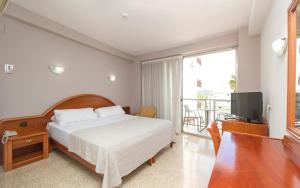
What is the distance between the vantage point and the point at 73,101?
316 cm

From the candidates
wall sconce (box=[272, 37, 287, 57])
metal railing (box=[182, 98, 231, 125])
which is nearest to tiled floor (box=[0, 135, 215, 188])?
wall sconce (box=[272, 37, 287, 57])

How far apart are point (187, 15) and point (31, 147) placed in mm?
3824

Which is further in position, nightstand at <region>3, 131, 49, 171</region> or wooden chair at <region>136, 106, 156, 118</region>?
wooden chair at <region>136, 106, 156, 118</region>

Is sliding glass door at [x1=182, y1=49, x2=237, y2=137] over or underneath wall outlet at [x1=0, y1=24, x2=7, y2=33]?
underneath

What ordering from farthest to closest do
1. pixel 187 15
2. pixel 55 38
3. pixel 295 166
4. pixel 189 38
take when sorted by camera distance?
1. pixel 189 38
2. pixel 55 38
3. pixel 187 15
4. pixel 295 166

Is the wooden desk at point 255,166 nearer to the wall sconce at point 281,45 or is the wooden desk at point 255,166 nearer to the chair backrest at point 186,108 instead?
the wall sconce at point 281,45

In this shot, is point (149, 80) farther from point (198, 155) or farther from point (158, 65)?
point (198, 155)

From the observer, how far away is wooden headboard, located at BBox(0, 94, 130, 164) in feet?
7.55

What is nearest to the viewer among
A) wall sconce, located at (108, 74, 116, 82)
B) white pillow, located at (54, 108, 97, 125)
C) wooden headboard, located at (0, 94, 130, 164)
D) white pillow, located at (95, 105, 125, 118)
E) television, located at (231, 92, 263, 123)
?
television, located at (231, 92, 263, 123)

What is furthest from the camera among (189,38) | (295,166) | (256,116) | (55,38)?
(189,38)

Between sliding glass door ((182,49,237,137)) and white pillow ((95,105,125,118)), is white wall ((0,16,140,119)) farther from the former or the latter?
sliding glass door ((182,49,237,137))

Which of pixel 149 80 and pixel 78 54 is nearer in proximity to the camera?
pixel 78 54

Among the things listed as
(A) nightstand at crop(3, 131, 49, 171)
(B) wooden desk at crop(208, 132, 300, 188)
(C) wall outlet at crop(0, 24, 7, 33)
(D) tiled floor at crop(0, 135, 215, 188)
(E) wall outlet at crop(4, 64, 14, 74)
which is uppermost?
(C) wall outlet at crop(0, 24, 7, 33)

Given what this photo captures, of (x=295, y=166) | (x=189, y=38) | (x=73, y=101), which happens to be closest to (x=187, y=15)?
(x=189, y=38)
